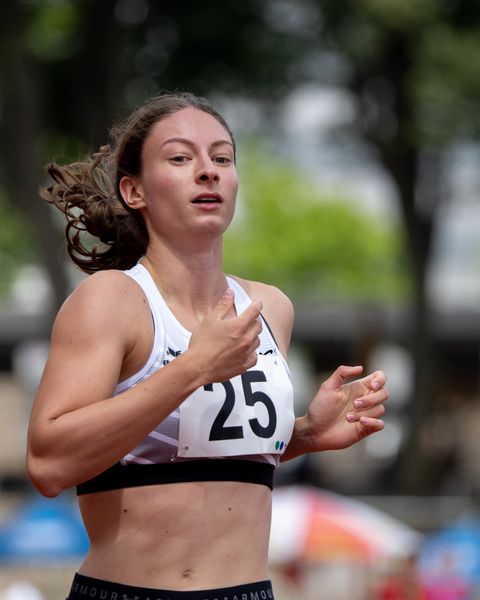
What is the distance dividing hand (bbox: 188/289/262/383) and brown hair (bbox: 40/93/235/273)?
647mm

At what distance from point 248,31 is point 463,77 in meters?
3.15

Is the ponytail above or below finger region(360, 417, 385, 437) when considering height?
above

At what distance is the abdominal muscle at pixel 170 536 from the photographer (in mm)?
3258

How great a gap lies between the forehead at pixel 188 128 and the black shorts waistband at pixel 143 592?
1.06m

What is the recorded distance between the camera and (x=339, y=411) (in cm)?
369

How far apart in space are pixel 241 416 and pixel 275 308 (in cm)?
55

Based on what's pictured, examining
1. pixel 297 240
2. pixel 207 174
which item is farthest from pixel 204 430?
pixel 297 240

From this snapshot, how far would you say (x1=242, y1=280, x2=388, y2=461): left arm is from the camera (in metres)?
3.62

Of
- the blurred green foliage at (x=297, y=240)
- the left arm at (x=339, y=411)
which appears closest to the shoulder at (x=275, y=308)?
the left arm at (x=339, y=411)

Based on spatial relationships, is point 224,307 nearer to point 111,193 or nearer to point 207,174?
point 207,174

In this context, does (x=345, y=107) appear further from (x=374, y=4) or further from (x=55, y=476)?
(x=55, y=476)

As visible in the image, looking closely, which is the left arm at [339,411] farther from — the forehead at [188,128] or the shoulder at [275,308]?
the forehead at [188,128]

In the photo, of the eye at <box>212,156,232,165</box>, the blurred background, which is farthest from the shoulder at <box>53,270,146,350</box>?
the blurred background

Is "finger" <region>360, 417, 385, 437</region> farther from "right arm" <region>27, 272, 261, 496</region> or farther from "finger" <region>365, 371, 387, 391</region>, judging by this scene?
"right arm" <region>27, 272, 261, 496</region>
